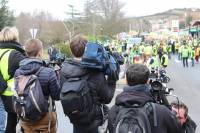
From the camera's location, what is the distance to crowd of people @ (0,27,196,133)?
420 centimetres

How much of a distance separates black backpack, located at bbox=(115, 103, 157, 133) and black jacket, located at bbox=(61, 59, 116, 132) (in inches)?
51.0

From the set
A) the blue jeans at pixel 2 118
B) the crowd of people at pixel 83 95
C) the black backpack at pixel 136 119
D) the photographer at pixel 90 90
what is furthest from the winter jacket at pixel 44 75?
the black backpack at pixel 136 119

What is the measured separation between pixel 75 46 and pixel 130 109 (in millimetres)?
1659

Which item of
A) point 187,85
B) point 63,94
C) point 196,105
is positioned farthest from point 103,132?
point 187,85

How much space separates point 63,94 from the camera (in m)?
5.45

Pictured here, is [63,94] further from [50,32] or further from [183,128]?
[50,32]

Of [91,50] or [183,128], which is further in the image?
[91,50]

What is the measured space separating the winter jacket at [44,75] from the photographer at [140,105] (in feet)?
5.38

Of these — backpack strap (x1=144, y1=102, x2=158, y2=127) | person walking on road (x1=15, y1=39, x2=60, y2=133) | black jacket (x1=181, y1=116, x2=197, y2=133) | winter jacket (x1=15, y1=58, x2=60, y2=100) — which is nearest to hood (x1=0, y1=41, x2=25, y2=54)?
person walking on road (x1=15, y1=39, x2=60, y2=133)

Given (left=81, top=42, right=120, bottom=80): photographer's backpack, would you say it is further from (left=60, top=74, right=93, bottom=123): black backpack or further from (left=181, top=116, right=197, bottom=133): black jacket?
(left=181, top=116, right=197, bottom=133): black jacket

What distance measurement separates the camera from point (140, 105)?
416 cm

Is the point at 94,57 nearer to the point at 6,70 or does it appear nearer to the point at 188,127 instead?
the point at 188,127

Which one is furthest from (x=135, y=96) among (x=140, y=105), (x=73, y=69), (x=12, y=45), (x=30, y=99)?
(x=12, y=45)

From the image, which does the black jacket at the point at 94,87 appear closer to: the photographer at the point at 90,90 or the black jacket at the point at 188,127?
the photographer at the point at 90,90
